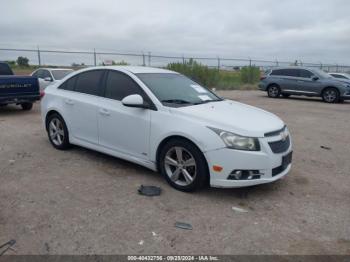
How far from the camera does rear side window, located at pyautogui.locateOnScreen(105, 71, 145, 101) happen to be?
16.4ft

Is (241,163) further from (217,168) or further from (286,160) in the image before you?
(286,160)

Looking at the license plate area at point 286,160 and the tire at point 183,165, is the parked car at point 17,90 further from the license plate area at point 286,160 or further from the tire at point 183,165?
the license plate area at point 286,160

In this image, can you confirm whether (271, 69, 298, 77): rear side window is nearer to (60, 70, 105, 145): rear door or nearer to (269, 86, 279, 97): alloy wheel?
(269, 86, 279, 97): alloy wheel

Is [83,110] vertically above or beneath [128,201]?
above

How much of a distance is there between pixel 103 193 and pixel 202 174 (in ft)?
4.20

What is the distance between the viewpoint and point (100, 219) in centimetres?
368

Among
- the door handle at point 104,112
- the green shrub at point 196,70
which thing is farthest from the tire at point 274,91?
the door handle at point 104,112

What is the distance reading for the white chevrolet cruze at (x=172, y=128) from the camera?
4082mm

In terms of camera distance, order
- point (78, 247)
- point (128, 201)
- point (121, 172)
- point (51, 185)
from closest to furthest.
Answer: point (78, 247) → point (128, 201) → point (51, 185) → point (121, 172)

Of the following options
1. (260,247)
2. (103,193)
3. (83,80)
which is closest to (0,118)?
(83,80)

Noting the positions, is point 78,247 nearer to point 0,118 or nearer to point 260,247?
point 260,247

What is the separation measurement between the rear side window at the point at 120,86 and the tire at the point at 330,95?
1390 cm

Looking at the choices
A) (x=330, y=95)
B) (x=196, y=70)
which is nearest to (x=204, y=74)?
(x=196, y=70)

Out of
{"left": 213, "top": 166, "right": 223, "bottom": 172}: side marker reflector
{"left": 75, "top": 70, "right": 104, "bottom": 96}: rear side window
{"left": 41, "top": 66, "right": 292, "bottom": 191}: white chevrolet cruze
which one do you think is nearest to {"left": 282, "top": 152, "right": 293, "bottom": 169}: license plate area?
{"left": 41, "top": 66, "right": 292, "bottom": 191}: white chevrolet cruze
